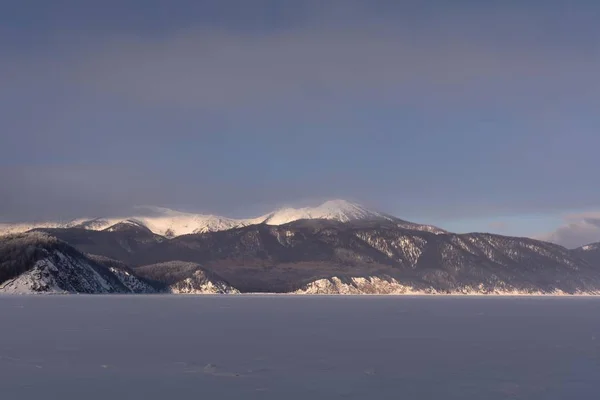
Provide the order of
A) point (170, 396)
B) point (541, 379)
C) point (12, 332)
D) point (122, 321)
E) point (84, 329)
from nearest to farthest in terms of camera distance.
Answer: point (170, 396)
point (541, 379)
point (12, 332)
point (84, 329)
point (122, 321)

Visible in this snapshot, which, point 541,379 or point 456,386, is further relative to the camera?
point 541,379

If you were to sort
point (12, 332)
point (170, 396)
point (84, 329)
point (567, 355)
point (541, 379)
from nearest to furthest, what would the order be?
point (170, 396), point (541, 379), point (567, 355), point (12, 332), point (84, 329)

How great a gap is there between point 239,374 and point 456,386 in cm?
1262

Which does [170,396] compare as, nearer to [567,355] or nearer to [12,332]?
[567,355]

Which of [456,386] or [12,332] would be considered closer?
[456,386]

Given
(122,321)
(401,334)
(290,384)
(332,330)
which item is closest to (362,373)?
(290,384)

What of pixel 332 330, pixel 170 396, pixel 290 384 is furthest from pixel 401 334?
pixel 170 396

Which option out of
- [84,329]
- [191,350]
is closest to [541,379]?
[191,350]

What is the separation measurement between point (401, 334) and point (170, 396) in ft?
130

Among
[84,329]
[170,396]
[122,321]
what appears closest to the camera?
[170,396]

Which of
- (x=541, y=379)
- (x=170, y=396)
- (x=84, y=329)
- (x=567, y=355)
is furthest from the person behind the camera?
(x=84, y=329)

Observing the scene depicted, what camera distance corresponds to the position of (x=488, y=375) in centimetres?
4144

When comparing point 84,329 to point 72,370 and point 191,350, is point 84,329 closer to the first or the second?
point 191,350

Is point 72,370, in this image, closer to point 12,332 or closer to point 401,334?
point 12,332
